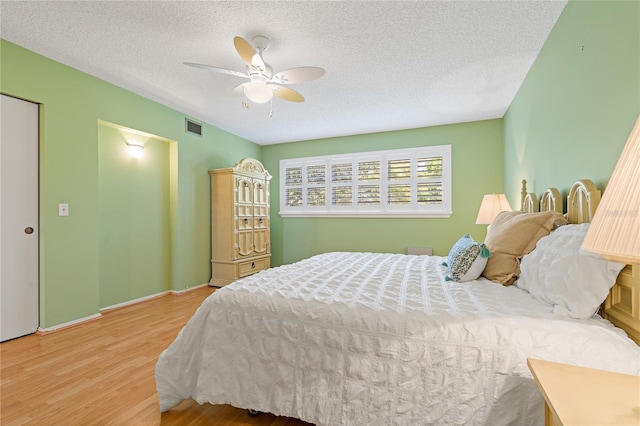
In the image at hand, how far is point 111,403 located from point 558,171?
325 cm

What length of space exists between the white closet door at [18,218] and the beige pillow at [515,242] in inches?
149

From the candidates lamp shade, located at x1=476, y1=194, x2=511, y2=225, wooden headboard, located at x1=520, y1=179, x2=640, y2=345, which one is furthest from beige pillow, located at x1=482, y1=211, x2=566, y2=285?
lamp shade, located at x1=476, y1=194, x2=511, y2=225

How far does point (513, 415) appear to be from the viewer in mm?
1084

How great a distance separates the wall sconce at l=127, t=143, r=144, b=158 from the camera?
148 inches

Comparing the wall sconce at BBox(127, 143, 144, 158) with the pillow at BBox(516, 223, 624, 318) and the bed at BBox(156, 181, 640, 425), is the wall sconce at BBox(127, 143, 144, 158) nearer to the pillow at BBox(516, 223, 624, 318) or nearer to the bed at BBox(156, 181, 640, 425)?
the bed at BBox(156, 181, 640, 425)

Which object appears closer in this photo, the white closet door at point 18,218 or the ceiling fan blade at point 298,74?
the ceiling fan blade at point 298,74

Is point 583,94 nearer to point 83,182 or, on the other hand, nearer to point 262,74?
point 262,74

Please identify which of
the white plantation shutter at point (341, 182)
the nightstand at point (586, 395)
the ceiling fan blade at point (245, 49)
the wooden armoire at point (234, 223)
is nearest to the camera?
the nightstand at point (586, 395)

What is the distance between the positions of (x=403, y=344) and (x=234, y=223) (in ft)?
11.9

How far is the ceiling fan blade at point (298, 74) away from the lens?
230cm

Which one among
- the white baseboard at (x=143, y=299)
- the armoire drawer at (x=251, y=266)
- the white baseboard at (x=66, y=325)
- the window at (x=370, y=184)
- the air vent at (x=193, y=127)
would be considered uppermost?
the air vent at (x=193, y=127)

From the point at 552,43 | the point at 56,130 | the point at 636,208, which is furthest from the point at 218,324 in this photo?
the point at 552,43

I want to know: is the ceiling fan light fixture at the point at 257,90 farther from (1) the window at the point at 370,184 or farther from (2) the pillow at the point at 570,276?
(1) the window at the point at 370,184

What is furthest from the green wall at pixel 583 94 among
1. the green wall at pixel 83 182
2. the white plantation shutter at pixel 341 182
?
the green wall at pixel 83 182
